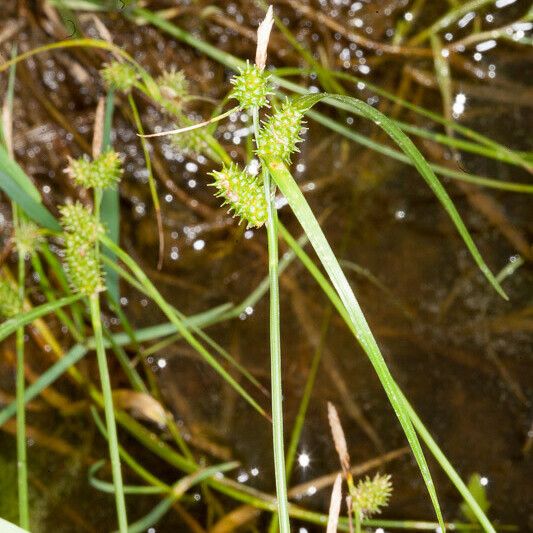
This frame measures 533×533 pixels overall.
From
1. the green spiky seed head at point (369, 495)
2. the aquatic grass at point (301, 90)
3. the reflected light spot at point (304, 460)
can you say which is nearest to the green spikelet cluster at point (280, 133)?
the green spiky seed head at point (369, 495)

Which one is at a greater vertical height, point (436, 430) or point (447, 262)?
point (447, 262)

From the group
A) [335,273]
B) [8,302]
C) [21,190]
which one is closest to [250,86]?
[335,273]

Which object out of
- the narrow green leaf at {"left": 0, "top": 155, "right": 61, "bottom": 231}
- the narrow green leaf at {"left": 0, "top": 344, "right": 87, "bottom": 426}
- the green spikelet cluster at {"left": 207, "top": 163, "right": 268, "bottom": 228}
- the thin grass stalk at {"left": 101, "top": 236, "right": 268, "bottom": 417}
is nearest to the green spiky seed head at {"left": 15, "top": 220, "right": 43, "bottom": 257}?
the narrow green leaf at {"left": 0, "top": 155, "right": 61, "bottom": 231}

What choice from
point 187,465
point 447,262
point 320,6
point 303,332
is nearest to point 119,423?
point 187,465

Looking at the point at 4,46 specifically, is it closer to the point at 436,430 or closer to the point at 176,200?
the point at 176,200

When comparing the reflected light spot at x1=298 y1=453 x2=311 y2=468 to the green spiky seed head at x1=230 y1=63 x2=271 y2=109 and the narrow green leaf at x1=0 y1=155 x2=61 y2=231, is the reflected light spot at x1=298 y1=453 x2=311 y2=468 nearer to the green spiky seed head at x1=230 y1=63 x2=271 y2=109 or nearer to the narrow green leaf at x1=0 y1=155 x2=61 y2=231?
the narrow green leaf at x1=0 y1=155 x2=61 y2=231
